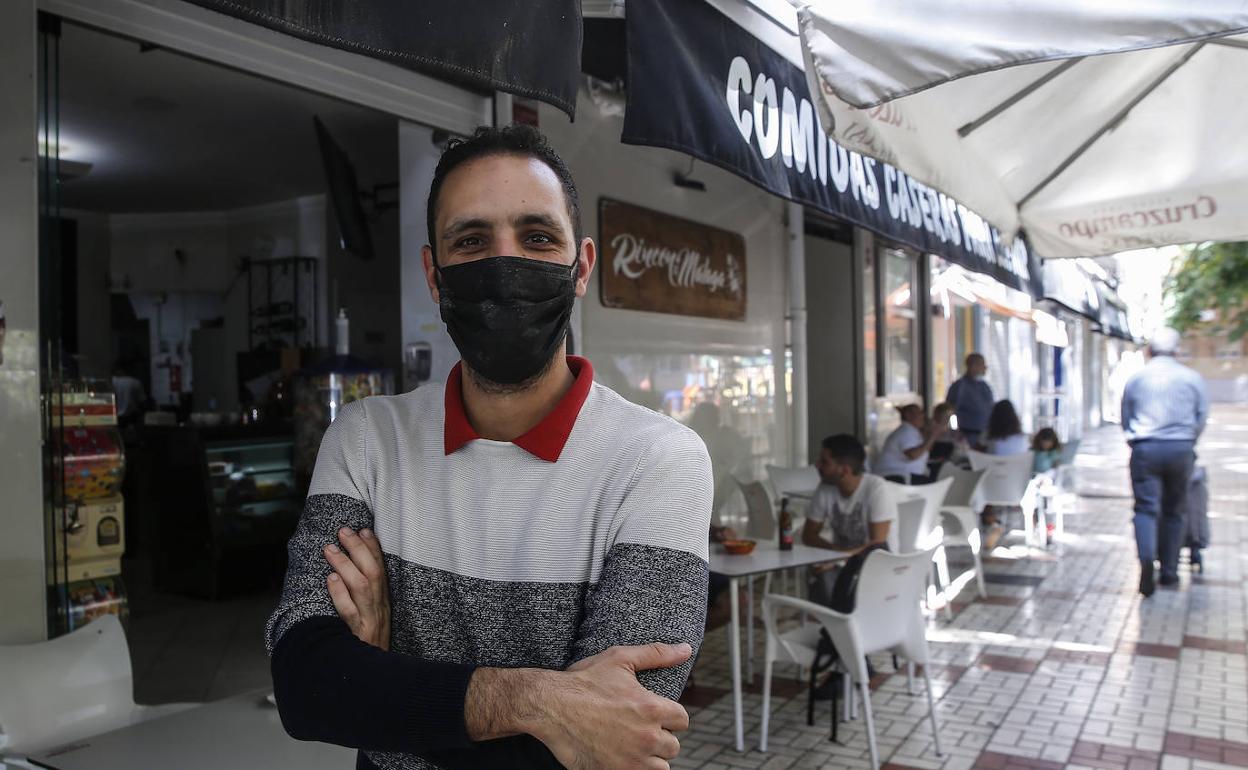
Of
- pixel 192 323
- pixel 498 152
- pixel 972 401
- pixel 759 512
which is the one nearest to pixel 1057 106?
pixel 759 512

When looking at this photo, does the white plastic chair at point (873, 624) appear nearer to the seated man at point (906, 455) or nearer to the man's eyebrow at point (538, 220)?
the man's eyebrow at point (538, 220)

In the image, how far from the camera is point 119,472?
3510 mm

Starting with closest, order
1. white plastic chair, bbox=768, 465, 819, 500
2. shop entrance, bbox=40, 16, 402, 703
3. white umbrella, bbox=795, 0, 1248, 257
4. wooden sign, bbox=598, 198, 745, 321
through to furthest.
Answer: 1. white umbrella, bbox=795, 0, 1248, 257
2. shop entrance, bbox=40, 16, 402, 703
3. wooden sign, bbox=598, 198, 745, 321
4. white plastic chair, bbox=768, 465, 819, 500

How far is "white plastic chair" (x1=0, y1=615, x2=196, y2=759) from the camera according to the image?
8.75ft

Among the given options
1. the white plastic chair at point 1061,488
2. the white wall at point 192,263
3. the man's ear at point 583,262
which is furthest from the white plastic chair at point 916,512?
the white wall at point 192,263

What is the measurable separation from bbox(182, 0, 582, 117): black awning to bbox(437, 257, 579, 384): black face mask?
580 mm

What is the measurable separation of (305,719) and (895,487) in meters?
4.86

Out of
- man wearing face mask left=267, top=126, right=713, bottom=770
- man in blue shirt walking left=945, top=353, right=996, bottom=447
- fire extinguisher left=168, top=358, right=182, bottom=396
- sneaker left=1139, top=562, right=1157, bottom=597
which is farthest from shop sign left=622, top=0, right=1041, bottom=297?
fire extinguisher left=168, top=358, right=182, bottom=396

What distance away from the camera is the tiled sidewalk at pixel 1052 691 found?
13.8 ft

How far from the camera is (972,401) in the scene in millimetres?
10875

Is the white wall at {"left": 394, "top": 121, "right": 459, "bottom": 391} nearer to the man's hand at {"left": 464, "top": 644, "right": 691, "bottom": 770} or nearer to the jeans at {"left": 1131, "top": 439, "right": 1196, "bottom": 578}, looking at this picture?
the man's hand at {"left": 464, "top": 644, "right": 691, "bottom": 770}

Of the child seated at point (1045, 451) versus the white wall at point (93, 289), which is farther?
the white wall at point (93, 289)

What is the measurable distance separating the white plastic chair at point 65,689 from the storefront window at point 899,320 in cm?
900

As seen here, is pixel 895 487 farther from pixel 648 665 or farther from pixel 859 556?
pixel 648 665
